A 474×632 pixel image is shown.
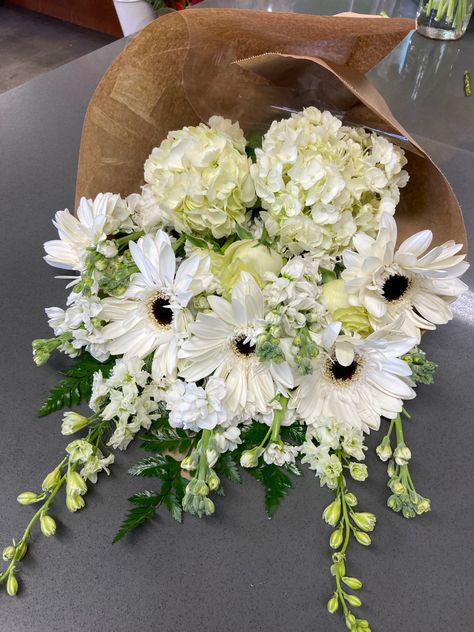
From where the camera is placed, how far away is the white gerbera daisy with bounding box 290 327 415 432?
0.60 m

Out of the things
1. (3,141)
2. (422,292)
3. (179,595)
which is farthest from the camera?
(3,141)

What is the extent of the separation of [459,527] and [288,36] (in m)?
0.56

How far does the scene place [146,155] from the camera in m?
0.75

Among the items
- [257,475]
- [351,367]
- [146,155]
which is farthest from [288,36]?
[257,475]

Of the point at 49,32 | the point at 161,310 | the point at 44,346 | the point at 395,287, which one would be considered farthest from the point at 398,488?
the point at 49,32

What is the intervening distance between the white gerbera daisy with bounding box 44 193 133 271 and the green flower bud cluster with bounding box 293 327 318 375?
0.25 metres

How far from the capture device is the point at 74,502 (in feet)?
1.88

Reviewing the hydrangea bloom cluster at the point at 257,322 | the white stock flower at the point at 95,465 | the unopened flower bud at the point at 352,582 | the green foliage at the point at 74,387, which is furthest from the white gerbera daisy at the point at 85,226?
the unopened flower bud at the point at 352,582

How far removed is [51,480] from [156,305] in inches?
8.6

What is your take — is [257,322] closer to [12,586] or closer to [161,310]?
[161,310]

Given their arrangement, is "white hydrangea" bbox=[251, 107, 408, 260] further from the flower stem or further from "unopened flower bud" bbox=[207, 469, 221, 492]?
the flower stem

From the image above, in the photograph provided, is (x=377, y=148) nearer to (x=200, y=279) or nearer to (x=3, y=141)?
(x=200, y=279)

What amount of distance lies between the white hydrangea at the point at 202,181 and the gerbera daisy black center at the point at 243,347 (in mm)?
131

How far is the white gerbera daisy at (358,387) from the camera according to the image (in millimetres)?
600
